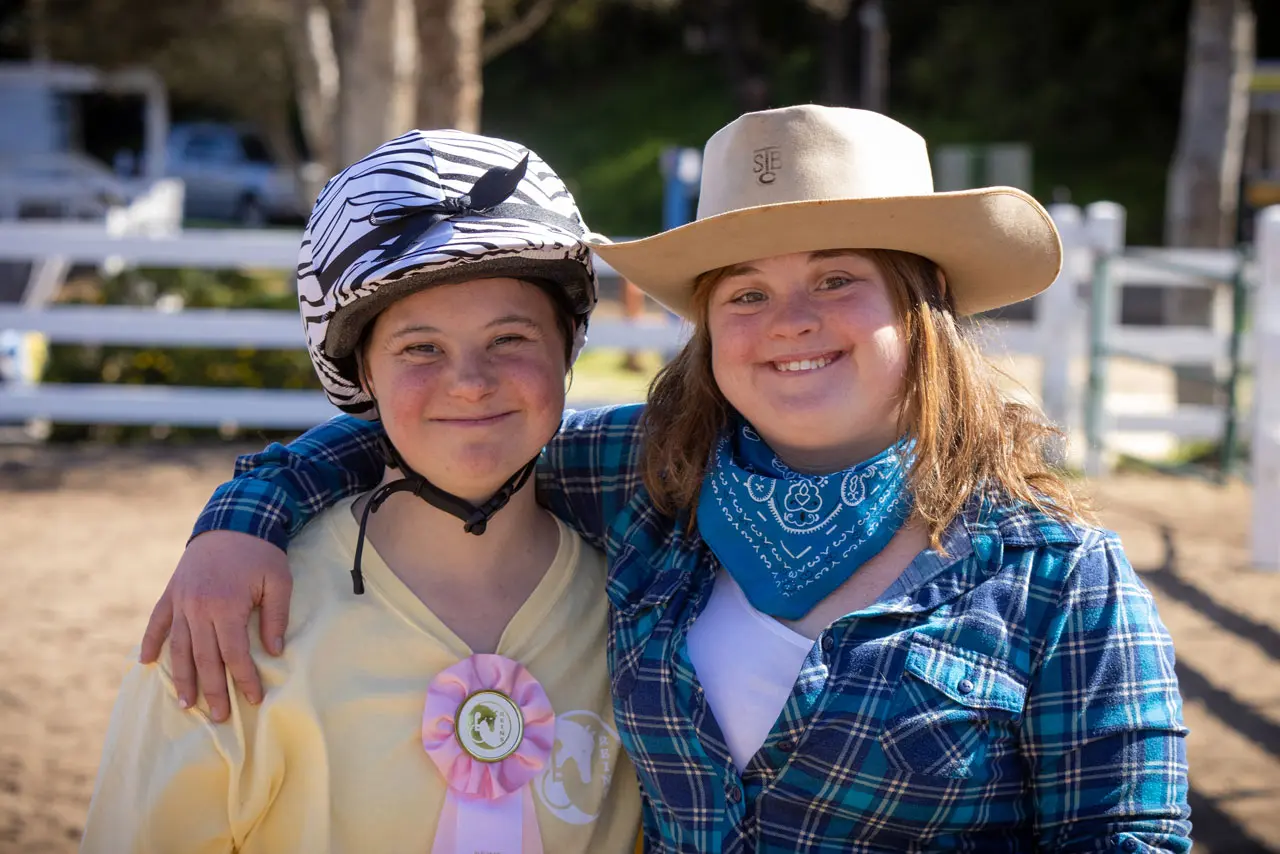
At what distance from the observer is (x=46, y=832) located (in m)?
3.54

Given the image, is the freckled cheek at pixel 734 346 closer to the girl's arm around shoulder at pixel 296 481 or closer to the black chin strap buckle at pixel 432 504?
the black chin strap buckle at pixel 432 504

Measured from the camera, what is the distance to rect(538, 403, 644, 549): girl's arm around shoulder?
7.65 ft

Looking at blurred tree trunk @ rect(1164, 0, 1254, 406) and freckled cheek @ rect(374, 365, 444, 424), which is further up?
blurred tree trunk @ rect(1164, 0, 1254, 406)

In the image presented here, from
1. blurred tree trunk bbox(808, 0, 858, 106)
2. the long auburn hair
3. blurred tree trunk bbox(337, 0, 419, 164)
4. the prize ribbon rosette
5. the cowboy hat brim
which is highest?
blurred tree trunk bbox(808, 0, 858, 106)

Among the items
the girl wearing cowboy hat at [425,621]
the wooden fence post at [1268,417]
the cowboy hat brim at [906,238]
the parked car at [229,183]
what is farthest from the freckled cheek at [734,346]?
the parked car at [229,183]

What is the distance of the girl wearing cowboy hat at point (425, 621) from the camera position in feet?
6.14

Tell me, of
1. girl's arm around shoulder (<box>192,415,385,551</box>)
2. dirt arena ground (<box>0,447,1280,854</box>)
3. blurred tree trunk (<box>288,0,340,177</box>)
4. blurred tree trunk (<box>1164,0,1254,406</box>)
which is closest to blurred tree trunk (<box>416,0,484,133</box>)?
dirt arena ground (<box>0,447,1280,854</box>)

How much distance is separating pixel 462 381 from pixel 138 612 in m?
4.04

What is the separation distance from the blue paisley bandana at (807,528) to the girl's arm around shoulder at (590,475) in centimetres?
34

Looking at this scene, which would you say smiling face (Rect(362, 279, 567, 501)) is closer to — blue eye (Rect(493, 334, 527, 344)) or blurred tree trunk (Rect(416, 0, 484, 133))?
blue eye (Rect(493, 334, 527, 344))

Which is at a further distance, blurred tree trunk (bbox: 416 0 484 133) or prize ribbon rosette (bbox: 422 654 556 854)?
blurred tree trunk (bbox: 416 0 484 133)

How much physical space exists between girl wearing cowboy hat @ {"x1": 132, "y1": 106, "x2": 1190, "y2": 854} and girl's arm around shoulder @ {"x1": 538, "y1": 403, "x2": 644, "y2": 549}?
140mm

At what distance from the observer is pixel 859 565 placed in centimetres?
193

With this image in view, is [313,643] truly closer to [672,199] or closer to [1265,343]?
[1265,343]
